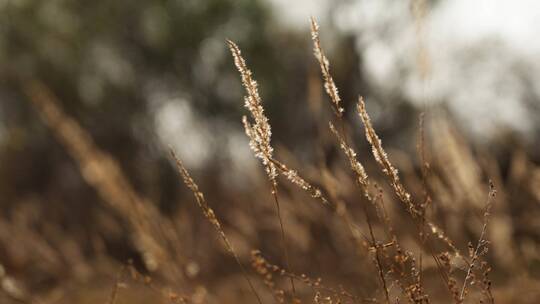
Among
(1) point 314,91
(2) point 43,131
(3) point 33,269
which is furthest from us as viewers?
(2) point 43,131

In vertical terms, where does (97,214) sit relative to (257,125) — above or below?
above

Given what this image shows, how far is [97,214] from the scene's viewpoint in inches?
394

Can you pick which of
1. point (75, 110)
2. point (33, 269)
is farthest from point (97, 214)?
point (33, 269)

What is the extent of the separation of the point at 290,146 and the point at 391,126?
6.44 feet

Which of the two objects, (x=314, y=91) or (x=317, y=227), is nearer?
(x=314, y=91)

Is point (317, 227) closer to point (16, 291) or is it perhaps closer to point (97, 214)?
point (97, 214)

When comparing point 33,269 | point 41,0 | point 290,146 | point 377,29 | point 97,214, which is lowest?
point 33,269

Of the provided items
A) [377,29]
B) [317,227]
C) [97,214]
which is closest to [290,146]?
[377,29]

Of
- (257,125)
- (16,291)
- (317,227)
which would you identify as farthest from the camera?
(317,227)

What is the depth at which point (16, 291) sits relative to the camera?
5.66 ft

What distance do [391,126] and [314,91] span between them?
9169 millimetres

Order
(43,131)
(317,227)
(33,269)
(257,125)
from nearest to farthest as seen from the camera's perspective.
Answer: (257,125), (33,269), (317,227), (43,131)

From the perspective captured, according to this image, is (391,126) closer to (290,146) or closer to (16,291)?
(290,146)

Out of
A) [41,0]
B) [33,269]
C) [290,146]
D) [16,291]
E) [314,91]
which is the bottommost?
[16,291]
